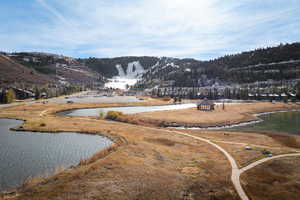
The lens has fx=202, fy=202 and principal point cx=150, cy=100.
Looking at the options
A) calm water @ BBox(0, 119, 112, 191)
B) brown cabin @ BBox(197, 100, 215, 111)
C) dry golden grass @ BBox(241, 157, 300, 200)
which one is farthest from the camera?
brown cabin @ BBox(197, 100, 215, 111)

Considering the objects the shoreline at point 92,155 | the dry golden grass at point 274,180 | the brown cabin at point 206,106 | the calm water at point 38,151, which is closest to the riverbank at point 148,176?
the shoreline at point 92,155

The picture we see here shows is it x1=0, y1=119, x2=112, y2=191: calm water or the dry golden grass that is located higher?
x1=0, y1=119, x2=112, y2=191: calm water

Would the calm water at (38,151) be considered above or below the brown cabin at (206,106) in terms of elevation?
below

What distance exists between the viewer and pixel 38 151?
3734 cm

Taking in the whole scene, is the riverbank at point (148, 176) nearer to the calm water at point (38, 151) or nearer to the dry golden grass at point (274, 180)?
the dry golden grass at point (274, 180)

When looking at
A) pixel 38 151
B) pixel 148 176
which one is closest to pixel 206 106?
pixel 38 151

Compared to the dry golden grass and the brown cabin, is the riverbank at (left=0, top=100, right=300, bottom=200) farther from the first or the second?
the brown cabin

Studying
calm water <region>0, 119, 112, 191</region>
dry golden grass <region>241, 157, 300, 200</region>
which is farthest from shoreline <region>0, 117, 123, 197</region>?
dry golden grass <region>241, 157, 300, 200</region>

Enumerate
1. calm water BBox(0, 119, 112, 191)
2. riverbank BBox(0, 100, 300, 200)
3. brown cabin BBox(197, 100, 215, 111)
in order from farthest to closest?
brown cabin BBox(197, 100, 215, 111)
calm water BBox(0, 119, 112, 191)
riverbank BBox(0, 100, 300, 200)

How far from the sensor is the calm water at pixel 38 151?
27.8m

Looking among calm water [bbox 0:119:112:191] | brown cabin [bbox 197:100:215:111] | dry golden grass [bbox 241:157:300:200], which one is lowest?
dry golden grass [bbox 241:157:300:200]

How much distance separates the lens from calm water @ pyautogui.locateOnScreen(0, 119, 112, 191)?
Result: 2780cm

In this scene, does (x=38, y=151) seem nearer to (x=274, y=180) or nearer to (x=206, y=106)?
(x=274, y=180)

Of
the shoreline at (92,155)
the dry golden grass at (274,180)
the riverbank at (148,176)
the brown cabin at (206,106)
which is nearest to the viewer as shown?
the riverbank at (148,176)
